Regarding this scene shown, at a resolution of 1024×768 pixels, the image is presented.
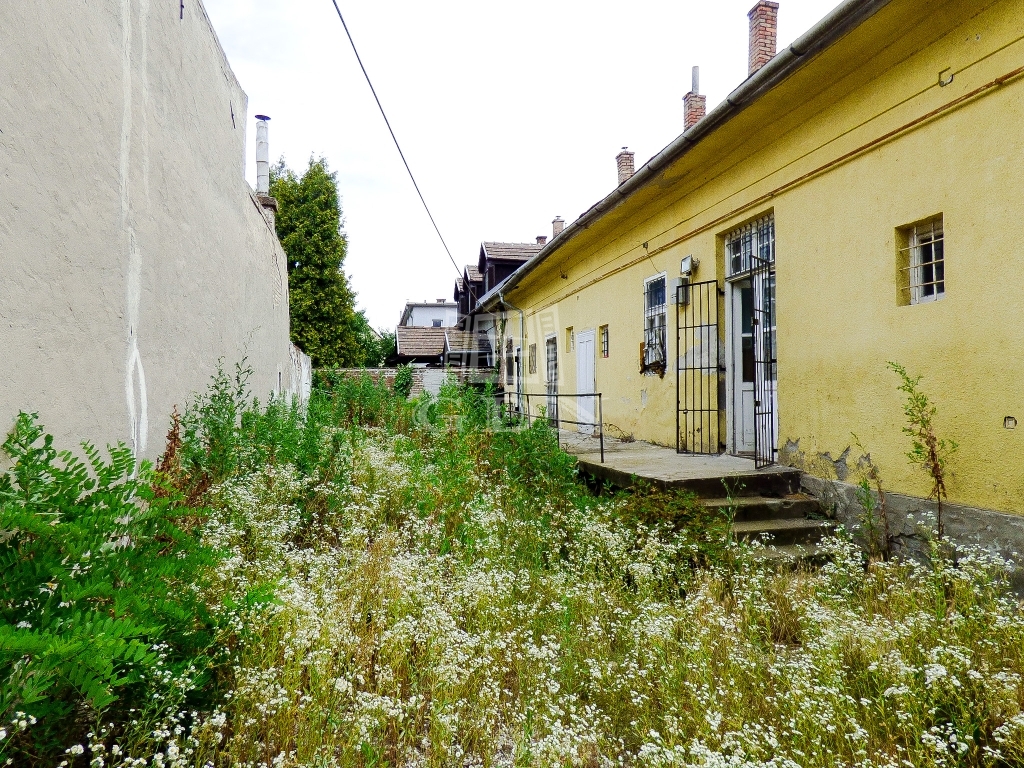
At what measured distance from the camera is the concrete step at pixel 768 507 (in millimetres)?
5078

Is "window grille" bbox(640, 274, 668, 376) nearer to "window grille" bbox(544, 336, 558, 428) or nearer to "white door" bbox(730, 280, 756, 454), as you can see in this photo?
"white door" bbox(730, 280, 756, 454)

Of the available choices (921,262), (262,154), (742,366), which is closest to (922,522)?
(921,262)

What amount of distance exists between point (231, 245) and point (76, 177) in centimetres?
370

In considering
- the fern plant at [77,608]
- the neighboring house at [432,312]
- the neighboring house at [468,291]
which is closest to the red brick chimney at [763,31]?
the fern plant at [77,608]

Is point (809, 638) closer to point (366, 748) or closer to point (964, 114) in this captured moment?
point (366, 748)

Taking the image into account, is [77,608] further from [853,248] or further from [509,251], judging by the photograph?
[509,251]

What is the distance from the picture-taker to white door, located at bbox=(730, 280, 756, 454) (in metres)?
6.93

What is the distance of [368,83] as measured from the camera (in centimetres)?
822

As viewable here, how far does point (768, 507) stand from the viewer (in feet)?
16.9

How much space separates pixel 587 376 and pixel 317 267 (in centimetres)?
1857

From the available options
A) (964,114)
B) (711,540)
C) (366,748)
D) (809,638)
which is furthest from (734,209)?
(366,748)

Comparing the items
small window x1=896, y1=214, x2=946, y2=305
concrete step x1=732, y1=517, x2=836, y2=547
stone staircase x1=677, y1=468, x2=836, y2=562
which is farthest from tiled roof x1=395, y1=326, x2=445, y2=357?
small window x1=896, y1=214, x2=946, y2=305

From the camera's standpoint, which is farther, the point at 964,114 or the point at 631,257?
the point at 631,257

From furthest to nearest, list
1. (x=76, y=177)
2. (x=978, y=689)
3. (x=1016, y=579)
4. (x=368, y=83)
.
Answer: (x=368, y=83) < (x=1016, y=579) < (x=76, y=177) < (x=978, y=689)
